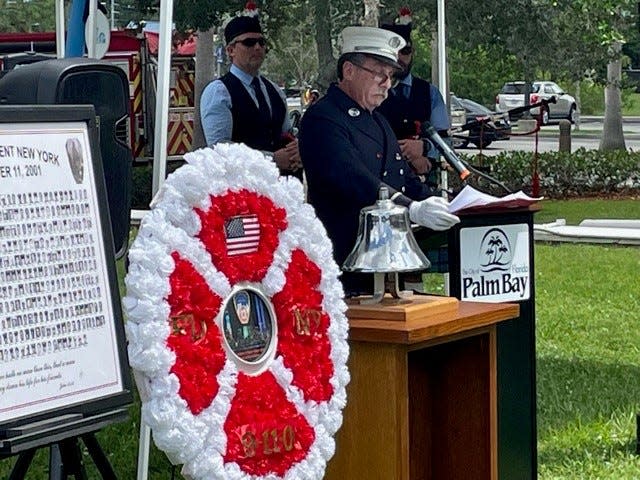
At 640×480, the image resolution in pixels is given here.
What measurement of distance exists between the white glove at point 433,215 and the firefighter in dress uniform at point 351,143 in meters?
0.37

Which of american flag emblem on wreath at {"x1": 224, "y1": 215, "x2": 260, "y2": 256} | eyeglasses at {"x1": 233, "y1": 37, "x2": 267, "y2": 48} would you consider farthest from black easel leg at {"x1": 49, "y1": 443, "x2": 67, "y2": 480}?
eyeglasses at {"x1": 233, "y1": 37, "x2": 267, "y2": 48}

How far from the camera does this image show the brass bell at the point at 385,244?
440cm

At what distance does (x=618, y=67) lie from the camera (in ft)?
88.4

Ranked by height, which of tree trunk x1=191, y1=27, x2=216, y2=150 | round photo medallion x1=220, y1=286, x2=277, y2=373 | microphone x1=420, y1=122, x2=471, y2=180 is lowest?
round photo medallion x1=220, y1=286, x2=277, y2=373

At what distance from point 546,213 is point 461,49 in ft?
9.63

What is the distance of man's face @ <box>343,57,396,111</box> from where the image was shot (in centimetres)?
528

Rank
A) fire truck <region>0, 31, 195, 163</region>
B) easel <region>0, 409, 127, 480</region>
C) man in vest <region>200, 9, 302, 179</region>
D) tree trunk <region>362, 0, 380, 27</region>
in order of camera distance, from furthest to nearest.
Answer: fire truck <region>0, 31, 195, 163</region>
tree trunk <region>362, 0, 380, 27</region>
man in vest <region>200, 9, 302, 179</region>
easel <region>0, 409, 127, 480</region>

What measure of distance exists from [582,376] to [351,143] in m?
3.35

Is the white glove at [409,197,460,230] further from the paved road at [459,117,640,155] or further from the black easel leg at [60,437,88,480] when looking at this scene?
the paved road at [459,117,640,155]

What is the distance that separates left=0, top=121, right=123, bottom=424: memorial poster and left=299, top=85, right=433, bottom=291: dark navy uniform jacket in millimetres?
1648

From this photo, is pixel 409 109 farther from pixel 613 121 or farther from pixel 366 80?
pixel 613 121

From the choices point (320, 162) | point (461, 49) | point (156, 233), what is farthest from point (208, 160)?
point (461, 49)

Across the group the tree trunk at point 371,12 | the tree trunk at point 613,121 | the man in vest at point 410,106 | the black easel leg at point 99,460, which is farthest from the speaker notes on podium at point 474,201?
the tree trunk at point 613,121

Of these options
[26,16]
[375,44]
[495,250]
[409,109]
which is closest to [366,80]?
[375,44]
